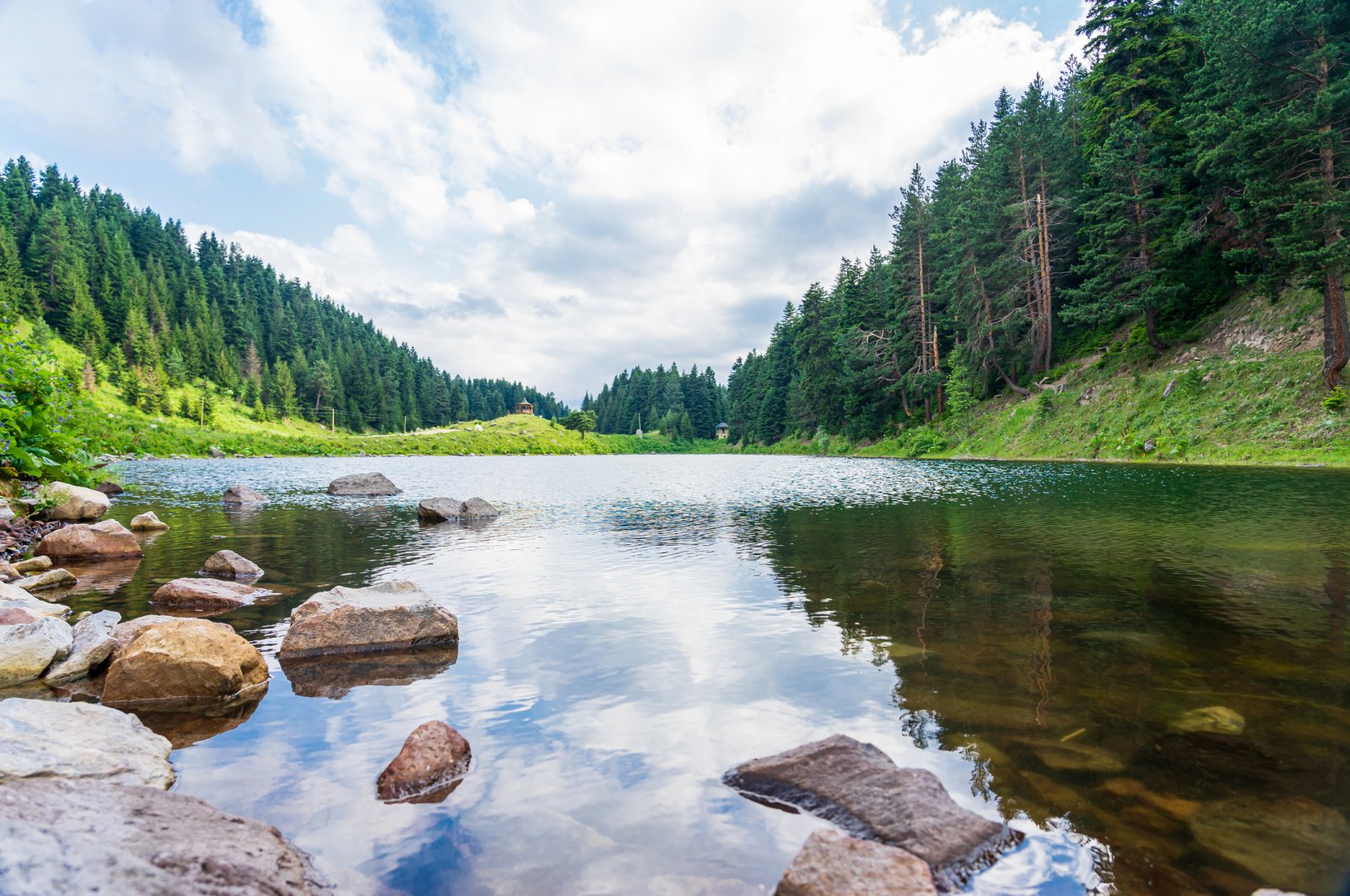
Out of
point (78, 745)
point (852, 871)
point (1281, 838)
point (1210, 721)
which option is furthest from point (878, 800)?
point (78, 745)

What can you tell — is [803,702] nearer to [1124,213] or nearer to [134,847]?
[134,847]

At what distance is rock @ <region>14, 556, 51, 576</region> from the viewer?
1284cm

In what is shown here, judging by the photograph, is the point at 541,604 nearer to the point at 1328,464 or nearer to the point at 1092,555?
the point at 1092,555

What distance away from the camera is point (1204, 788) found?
482cm

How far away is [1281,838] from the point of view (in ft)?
13.9

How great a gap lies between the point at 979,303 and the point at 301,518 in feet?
180

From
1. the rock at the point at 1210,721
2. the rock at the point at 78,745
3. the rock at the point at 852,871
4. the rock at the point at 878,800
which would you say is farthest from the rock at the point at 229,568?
the rock at the point at 1210,721

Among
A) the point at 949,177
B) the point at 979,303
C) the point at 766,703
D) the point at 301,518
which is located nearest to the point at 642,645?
the point at 766,703

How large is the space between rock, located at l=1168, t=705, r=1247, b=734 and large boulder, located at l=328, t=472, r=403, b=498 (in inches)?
1367

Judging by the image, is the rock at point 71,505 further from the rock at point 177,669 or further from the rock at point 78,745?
the rock at point 78,745

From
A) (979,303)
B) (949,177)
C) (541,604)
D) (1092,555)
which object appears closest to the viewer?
(541,604)

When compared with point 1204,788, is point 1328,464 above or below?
above

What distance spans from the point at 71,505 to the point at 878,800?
24.7 meters

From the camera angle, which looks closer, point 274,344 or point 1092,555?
point 1092,555
